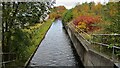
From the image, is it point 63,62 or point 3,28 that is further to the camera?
point 63,62

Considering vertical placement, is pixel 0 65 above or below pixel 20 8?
below

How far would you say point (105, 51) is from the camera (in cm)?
1105

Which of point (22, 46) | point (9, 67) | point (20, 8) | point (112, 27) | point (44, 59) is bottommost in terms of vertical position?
point (44, 59)

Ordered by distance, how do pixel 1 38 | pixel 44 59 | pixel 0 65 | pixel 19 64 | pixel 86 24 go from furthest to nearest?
pixel 86 24 < pixel 44 59 < pixel 19 64 < pixel 1 38 < pixel 0 65

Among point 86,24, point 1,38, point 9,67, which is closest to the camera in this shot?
point 1,38

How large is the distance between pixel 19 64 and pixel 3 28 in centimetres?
309

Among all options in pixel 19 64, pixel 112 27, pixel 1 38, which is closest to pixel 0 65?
pixel 1 38

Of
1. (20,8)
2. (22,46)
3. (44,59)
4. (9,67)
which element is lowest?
(44,59)

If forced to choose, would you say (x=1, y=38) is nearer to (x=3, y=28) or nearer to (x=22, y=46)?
(x=3, y=28)

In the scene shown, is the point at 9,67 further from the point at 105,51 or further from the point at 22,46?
Answer: the point at 105,51

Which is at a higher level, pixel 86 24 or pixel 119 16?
pixel 119 16

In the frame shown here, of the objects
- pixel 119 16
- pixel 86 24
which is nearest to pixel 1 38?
pixel 119 16

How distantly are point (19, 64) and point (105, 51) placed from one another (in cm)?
503

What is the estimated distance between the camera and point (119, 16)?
1145 centimetres
